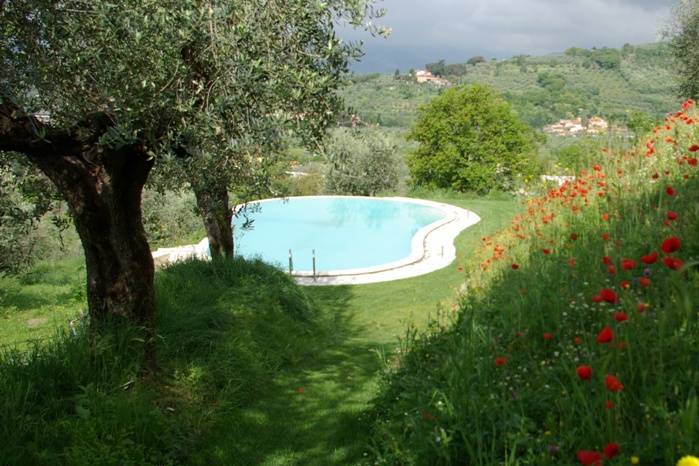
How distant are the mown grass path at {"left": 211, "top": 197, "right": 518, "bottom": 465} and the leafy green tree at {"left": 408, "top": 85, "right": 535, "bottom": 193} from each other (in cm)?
2664

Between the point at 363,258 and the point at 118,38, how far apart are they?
61.9 ft

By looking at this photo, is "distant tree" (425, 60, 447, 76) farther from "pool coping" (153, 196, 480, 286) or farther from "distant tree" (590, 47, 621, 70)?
"pool coping" (153, 196, 480, 286)

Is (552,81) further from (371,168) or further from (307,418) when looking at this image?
(307,418)

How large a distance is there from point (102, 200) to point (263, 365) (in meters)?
3.39

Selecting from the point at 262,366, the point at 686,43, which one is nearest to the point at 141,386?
the point at 262,366

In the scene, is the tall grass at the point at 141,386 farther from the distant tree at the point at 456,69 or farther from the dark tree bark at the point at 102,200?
the distant tree at the point at 456,69

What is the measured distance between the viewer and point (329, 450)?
5.42 metres

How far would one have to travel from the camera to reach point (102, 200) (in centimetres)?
588

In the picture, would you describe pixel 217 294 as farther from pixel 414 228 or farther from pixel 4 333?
pixel 414 228

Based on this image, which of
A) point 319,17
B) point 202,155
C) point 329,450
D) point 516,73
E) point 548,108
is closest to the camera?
point 202,155

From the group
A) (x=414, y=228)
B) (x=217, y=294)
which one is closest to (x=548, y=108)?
(x=414, y=228)

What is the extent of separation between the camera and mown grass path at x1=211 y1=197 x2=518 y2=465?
5520 mm

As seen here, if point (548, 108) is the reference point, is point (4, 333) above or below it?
below

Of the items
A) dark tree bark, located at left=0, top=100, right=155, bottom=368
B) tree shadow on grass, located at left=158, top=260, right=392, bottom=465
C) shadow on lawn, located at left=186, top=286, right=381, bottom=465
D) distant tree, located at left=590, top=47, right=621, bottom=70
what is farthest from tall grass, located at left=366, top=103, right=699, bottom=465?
distant tree, located at left=590, top=47, right=621, bottom=70
